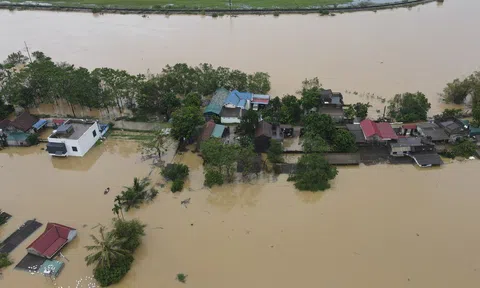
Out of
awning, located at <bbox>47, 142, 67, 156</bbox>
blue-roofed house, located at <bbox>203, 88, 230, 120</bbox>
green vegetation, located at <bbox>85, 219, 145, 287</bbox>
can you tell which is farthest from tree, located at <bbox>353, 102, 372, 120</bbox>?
awning, located at <bbox>47, 142, 67, 156</bbox>

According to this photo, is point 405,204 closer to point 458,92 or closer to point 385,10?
point 458,92

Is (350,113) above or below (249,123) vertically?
below

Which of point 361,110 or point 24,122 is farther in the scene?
point 361,110

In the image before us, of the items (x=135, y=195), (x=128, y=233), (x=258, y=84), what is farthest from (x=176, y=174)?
(x=258, y=84)

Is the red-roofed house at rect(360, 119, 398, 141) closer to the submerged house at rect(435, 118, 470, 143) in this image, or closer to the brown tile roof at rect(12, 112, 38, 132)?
the submerged house at rect(435, 118, 470, 143)

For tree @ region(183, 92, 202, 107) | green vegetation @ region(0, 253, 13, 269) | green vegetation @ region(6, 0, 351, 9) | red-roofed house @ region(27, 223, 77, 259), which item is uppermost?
green vegetation @ region(6, 0, 351, 9)

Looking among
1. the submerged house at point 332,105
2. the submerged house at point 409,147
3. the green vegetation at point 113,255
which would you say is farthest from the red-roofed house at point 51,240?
the submerged house at point 409,147

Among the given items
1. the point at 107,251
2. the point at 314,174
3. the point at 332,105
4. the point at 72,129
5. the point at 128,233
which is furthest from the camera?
the point at 332,105

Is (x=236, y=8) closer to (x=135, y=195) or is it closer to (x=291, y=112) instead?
(x=291, y=112)
